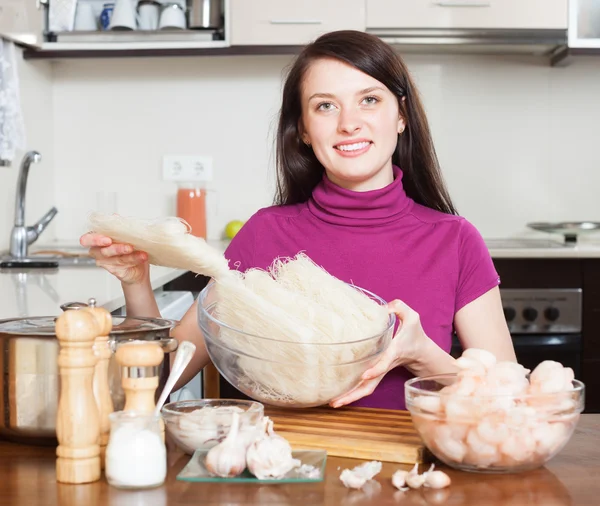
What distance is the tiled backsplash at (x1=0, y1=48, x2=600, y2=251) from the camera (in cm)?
343

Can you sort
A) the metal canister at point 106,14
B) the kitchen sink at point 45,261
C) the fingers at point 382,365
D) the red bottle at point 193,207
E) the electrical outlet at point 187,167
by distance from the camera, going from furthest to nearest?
1. the electrical outlet at point 187,167
2. the red bottle at point 193,207
3. the metal canister at point 106,14
4. the kitchen sink at point 45,261
5. the fingers at point 382,365

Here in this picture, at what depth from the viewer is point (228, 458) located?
880 mm

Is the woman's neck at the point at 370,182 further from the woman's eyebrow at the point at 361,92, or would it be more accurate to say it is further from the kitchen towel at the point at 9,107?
the kitchen towel at the point at 9,107

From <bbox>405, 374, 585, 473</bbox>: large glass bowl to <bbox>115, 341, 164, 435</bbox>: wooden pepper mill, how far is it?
0.95 ft

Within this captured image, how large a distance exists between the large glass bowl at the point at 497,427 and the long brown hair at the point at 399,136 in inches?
32.6

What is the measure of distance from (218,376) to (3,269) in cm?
78

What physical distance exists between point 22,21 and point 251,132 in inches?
38.8

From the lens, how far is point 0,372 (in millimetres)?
1000

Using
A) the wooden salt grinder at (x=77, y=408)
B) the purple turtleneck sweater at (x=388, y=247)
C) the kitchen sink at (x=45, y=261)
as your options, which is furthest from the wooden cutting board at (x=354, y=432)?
the kitchen sink at (x=45, y=261)

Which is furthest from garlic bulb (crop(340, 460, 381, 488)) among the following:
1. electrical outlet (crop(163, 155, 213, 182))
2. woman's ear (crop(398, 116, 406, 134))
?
electrical outlet (crop(163, 155, 213, 182))

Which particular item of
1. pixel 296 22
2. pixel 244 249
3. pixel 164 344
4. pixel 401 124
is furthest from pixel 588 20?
pixel 164 344

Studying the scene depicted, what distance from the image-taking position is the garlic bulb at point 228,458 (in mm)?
Result: 880

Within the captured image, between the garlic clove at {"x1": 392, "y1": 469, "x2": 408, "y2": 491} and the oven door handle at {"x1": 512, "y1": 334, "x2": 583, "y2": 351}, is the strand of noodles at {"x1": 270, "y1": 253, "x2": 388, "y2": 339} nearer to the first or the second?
the garlic clove at {"x1": 392, "y1": 469, "x2": 408, "y2": 491}

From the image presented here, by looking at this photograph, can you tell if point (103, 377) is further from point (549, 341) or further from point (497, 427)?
point (549, 341)
